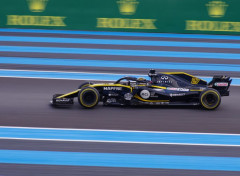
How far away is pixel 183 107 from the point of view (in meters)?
9.30

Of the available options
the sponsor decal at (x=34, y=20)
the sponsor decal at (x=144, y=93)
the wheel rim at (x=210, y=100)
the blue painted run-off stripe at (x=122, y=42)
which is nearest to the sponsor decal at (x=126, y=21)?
the blue painted run-off stripe at (x=122, y=42)

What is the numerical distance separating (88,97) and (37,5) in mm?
9620

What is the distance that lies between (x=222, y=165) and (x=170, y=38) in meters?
11.2

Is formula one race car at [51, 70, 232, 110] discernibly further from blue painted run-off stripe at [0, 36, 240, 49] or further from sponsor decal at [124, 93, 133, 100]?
blue painted run-off stripe at [0, 36, 240, 49]

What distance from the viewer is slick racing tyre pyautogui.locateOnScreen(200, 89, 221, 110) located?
8.93 m

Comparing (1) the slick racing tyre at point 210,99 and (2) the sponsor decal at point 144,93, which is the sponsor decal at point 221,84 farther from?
(2) the sponsor decal at point 144,93

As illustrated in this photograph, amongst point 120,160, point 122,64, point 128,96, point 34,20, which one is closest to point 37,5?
point 34,20

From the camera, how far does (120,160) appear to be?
20.9 feet

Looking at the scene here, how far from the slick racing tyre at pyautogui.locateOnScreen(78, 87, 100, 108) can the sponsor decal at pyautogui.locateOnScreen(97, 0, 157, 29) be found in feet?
29.4

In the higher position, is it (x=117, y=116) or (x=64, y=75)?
(x=64, y=75)

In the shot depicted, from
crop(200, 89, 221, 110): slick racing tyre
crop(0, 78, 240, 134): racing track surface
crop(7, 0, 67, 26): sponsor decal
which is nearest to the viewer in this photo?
crop(0, 78, 240, 134): racing track surface

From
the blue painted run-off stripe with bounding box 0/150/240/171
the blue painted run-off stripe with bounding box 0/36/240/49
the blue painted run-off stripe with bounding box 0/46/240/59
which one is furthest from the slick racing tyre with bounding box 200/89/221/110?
the blue painted run-off stripe with bounding box 0/36/240/49

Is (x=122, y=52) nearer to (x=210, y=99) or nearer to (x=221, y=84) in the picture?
(x=221, y=84)

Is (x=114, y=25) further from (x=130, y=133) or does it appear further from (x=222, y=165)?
(x=222, y=165)
